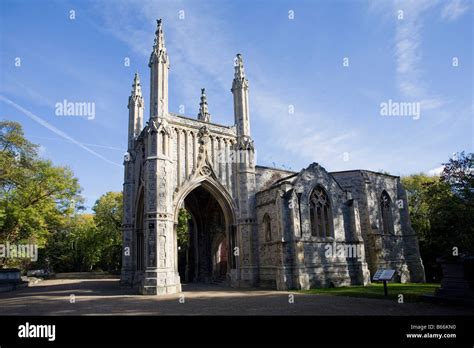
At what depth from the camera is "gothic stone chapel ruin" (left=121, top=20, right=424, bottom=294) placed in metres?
19.7

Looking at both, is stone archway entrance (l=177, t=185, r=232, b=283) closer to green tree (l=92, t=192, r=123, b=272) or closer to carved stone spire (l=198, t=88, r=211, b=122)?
carved stone spire (l=198, t=88, r=211, b=122)

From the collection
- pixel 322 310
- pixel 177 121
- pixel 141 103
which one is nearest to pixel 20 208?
pixel 141 103

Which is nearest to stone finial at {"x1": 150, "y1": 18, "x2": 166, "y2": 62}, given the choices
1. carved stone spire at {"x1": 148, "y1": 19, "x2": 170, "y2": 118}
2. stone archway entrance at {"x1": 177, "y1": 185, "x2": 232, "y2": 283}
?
carved stone spire at {"x1": 148, "y1": 19, "x2": 170, "y2": 118}

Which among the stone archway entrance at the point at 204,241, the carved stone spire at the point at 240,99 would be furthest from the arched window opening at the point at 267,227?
the carved stone spire at the point at 240,99

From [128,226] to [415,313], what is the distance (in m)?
21.4

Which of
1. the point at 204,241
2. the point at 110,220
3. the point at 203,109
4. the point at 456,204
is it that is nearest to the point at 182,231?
the point at 204,241

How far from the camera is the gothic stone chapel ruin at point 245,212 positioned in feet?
64.5

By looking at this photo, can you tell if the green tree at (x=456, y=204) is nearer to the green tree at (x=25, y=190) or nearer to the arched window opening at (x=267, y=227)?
the arched window opening at (x=267, y=227)

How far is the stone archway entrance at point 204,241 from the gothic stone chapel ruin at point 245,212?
137 millimetres

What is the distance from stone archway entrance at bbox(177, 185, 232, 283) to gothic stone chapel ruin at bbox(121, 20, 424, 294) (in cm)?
14

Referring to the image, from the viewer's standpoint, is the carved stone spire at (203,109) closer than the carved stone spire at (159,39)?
No

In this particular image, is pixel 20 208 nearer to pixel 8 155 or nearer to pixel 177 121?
pixel 8 155

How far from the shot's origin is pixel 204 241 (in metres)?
28.5

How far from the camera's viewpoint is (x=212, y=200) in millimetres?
28266
